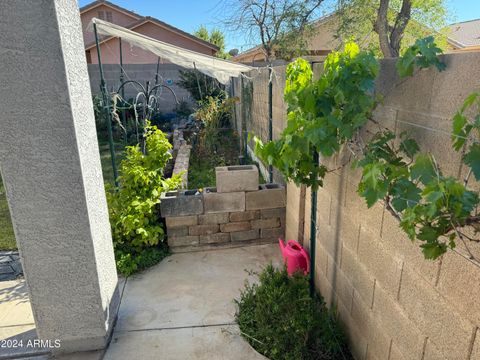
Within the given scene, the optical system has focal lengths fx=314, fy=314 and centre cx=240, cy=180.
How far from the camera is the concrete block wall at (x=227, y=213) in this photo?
3424 mm

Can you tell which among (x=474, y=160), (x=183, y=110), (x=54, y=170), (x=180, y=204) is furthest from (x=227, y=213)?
(x=183, y=110)

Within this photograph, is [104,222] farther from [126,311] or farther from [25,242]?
[126,311]

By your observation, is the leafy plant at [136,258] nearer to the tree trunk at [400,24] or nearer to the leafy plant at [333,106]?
the leafy plant at [333,106]

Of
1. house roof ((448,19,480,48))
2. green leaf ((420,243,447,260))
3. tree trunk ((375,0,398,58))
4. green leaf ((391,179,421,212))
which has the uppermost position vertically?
house roof ((448,19,480,48))

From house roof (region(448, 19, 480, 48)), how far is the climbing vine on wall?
17.3 metres

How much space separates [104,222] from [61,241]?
1.18ft

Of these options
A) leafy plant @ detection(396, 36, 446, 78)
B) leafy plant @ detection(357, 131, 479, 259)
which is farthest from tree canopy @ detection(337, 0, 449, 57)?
leafy plant @ detection(357, 131, 479, 259)

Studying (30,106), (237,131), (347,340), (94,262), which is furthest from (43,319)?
(237,131)

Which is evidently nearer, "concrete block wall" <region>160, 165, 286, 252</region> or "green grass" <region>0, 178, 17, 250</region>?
"concrete block wall" <region>160, 165, 286, 252</region>

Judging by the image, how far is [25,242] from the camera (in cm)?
195

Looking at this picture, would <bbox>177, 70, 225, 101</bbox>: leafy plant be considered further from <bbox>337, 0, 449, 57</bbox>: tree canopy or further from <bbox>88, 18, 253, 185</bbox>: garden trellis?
<bbox>88, 18, 253, 185</bbox>: garden trellis

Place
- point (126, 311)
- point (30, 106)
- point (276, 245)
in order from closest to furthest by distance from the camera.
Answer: point (30, 106), point (126, 311), point (276, 245)

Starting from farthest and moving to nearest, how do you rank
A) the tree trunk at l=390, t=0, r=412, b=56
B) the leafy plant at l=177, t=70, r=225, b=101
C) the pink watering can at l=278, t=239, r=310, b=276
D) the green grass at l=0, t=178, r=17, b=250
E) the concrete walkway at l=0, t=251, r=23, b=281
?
the tree trunk at l=390, t=0, r=412, b=56 → the leafy plant at l=177, t=70, r=225, b=101 → the green grass at l=0, t=178, r=17, b=250 → the concrete walkway at l=0, t=251, r=23, b=281 → the pink watering can at l=278, t=239, r=310, b=276

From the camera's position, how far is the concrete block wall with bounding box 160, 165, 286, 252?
135 inches
